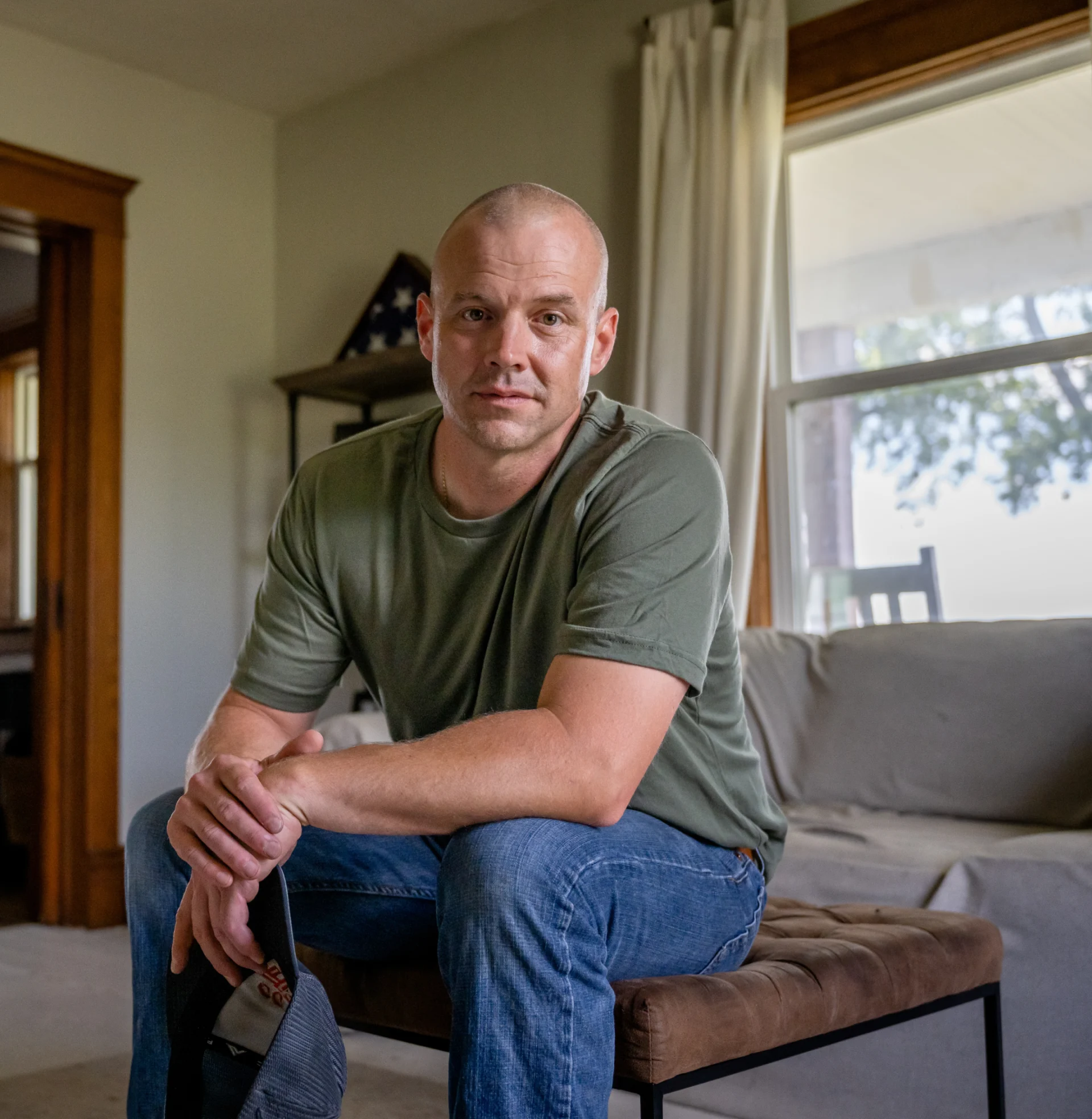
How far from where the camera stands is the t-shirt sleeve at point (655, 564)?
3.80 feet

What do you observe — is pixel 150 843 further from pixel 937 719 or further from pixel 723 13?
pixel 723 13

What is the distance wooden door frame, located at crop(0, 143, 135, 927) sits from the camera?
148 inches

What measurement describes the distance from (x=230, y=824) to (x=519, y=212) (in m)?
0.72

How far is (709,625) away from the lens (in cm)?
122

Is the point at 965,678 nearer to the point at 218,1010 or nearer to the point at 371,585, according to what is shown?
the point at 371,585

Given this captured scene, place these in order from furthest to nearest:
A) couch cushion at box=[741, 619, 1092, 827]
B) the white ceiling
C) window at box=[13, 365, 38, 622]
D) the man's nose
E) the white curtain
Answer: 1. window at box=[13, 365, 38, 622]
2. the white ceiling
3. the white curtain
4. couch cushion at box=[741, 619, 1092, 827]
5. the man's nose

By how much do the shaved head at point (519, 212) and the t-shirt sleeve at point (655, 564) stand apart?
26 cm

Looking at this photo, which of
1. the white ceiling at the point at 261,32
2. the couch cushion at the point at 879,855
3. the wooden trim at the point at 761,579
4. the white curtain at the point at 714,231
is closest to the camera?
the couch cushion at the point at 879,855

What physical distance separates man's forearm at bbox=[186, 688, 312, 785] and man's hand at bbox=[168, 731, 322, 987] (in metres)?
A: 0.20

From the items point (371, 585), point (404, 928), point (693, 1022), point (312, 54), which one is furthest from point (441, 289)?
point (312, 54)

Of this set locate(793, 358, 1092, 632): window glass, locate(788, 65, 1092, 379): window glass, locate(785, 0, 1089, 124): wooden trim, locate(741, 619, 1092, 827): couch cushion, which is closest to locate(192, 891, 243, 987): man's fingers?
locate(741, 619, 1092, 827): couch cushion

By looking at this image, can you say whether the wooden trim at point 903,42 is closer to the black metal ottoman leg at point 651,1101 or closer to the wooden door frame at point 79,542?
the wooden door frame at point 79,542

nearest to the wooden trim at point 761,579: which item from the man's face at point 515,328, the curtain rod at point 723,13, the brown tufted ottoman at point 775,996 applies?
the curtain rod at point 723,13

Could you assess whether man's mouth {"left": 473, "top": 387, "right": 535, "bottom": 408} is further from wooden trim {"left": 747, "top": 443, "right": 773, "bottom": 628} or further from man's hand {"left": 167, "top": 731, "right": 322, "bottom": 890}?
wooden trim {"left": 747, "top": 443, "right": 773, "bottom": 628}
